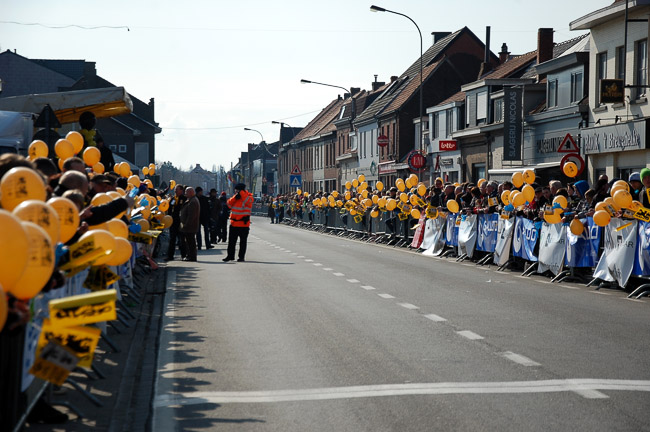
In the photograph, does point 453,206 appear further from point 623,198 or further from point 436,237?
point 623,198

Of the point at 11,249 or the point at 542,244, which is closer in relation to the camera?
the point at 11,249

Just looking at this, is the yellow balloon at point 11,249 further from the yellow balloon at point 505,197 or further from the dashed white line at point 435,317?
the yellow balloon at point 505,197

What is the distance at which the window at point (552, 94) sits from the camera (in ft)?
135

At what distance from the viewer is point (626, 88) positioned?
32.8 m

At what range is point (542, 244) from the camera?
19.8 meters

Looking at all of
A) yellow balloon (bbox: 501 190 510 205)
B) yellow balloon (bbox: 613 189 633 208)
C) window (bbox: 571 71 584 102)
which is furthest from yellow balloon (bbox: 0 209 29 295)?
window (bbox: 571 71 584 102)

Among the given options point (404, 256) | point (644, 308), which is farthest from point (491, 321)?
point (404, 256)

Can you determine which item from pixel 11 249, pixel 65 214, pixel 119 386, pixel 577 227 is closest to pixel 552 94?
pixel 577 227

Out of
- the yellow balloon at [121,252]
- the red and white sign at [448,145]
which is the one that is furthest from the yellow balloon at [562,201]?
the red and white sign at [448,145]

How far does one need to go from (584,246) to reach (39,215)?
14.3 m

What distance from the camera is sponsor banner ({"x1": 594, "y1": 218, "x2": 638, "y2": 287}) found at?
1612cm

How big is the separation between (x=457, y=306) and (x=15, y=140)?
914 cm

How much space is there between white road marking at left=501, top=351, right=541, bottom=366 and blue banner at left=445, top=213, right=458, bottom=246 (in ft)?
56.2

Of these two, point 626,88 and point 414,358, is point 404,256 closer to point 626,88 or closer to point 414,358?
point 626,88
